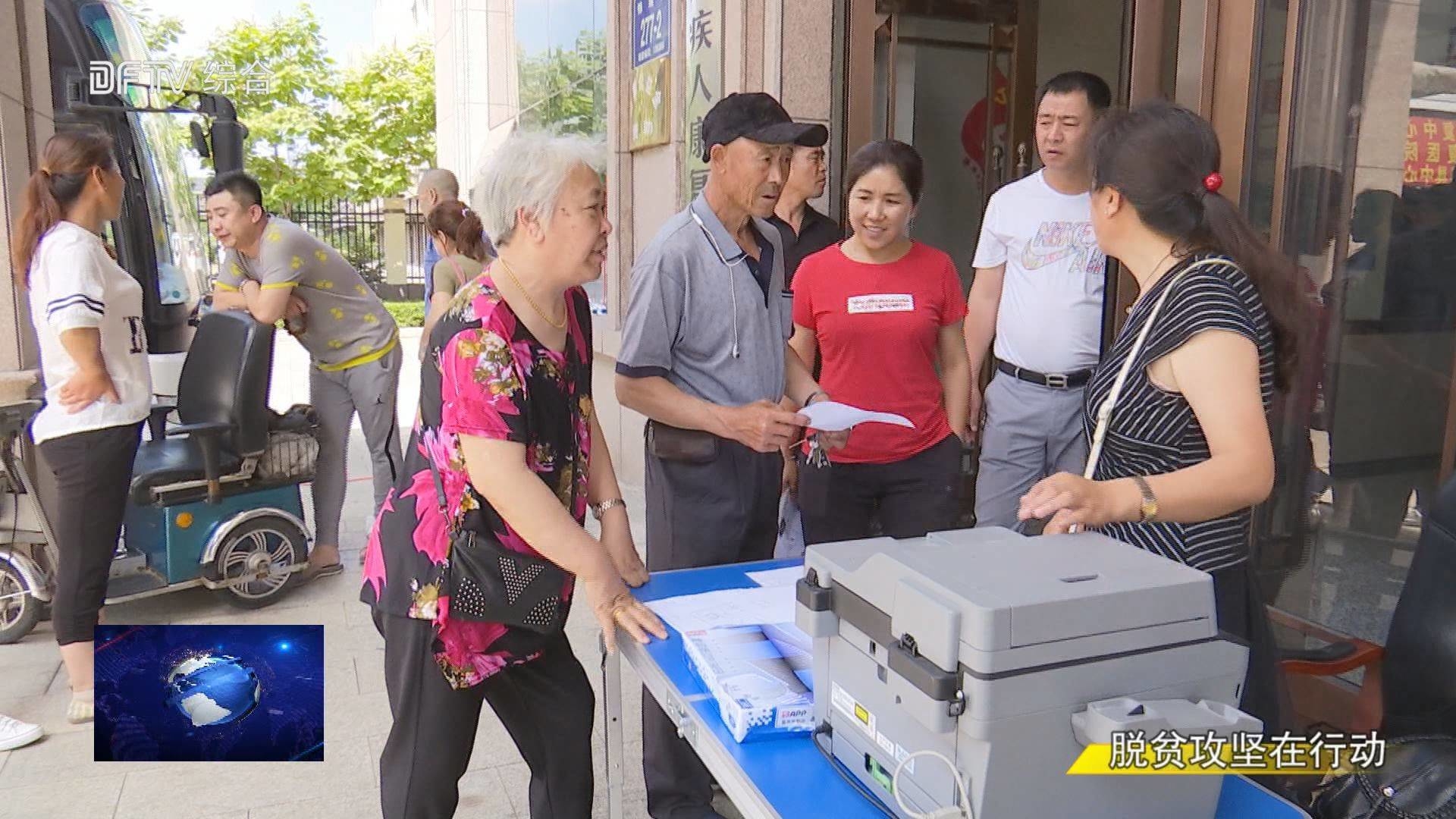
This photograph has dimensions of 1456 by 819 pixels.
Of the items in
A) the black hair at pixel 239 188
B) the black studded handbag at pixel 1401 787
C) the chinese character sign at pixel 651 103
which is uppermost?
the chinese character sign at pixel 651 103

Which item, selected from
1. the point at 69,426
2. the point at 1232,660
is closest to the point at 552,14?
the point at 69,426

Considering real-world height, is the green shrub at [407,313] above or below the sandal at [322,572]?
below

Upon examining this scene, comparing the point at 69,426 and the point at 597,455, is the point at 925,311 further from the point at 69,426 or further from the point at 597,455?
the point at 69,426

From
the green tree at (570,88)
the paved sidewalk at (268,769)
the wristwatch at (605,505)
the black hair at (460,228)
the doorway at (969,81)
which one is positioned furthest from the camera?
the green tree at (570,88)

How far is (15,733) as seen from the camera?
10.5ft

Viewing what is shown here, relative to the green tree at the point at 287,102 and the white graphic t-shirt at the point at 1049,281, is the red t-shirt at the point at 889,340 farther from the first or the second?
the green tree at the point at 287,102

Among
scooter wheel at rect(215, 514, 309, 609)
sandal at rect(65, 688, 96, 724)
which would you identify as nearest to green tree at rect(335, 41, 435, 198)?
scooter wheel at rect(215, 514, 309, 609)

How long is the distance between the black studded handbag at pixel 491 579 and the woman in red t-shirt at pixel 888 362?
1251mm

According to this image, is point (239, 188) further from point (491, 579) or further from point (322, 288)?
point (491, 579)

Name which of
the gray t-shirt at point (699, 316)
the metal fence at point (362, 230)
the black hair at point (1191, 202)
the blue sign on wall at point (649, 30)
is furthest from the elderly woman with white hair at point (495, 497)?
the metal fence at point (362, 230)

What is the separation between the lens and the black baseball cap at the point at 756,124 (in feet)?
7.73

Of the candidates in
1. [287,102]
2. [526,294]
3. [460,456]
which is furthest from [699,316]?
[287,102]

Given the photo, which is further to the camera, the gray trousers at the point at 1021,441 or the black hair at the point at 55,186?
the black hair at the point at 55,186

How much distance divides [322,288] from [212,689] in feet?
6.22
